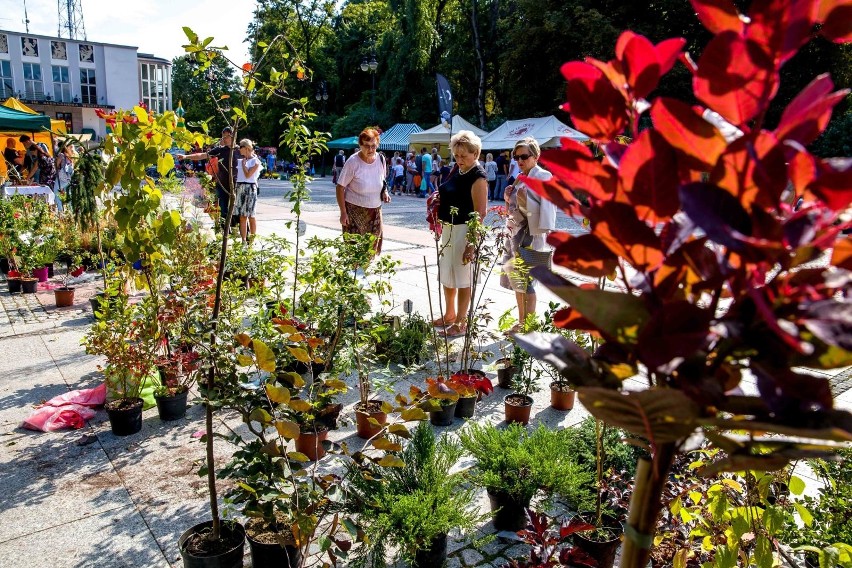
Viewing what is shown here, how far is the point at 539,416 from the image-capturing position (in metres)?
4.00

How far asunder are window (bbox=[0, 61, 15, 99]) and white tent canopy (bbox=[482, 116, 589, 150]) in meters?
49.7

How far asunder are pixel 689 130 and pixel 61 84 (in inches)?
2639

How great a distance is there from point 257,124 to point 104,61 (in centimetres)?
1996

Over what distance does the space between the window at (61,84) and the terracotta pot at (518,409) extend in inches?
2541

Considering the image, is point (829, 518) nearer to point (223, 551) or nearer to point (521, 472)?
point (521, 472)

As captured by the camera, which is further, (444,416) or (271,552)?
(444,416)

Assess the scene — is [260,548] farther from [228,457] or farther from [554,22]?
[554,22]

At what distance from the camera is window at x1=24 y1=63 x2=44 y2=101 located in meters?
52.6

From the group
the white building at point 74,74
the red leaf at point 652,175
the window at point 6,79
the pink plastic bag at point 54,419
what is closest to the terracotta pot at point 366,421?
the pink plastic bag at point 54,419

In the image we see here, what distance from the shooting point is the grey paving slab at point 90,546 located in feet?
8.05

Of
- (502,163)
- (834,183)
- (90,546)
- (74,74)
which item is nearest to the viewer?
(834,183)

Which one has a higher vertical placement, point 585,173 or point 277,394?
point 585,173

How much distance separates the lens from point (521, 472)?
2.68 m

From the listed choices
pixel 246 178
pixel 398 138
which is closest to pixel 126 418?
pixel 246 178
